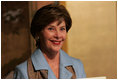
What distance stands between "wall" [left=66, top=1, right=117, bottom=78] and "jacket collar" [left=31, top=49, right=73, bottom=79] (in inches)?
1.7

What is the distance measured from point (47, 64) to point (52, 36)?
0.15 m

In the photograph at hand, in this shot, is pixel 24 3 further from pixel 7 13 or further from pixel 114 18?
pixel 114 18

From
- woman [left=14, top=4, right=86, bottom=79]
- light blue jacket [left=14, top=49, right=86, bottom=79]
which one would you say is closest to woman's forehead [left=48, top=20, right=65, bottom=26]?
woman [left=14, top=4, right=86, bottom=79]

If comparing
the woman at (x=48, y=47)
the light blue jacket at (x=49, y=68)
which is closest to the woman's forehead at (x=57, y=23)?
the woman at (x=48, y=47)

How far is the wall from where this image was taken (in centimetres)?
98

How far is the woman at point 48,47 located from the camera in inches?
36.1

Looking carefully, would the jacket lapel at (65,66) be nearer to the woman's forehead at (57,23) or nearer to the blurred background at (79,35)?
the blurred background at (79,35)

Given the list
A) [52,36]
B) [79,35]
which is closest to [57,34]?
[52,36]

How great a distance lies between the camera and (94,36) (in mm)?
993

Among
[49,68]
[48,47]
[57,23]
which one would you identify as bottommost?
[49,68]

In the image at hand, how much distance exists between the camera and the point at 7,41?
0.93 m

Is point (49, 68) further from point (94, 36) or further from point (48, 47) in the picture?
point (94, 36)

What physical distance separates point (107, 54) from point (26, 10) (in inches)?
19.9

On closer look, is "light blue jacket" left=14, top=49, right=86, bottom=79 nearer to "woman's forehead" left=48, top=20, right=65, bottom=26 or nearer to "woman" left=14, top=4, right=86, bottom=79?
"woman" left=14, top=4, right=86, bottom=79
